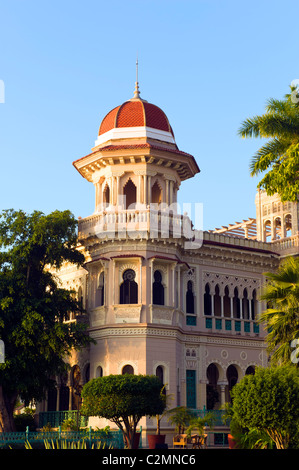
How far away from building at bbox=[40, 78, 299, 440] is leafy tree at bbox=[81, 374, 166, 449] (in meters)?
4.45

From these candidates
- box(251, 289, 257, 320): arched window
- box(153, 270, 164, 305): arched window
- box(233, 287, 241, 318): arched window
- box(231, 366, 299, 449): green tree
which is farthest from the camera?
box(251, 289, 257, 320): arched window

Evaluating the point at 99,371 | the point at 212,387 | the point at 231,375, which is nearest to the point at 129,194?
the point at 99,371

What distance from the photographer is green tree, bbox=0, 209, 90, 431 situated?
93.6ft

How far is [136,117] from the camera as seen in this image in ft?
113

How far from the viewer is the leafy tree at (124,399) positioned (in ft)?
80.1

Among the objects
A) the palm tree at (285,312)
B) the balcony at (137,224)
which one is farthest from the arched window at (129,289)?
the palm tree at (285,312)

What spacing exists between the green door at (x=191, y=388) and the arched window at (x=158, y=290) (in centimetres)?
387

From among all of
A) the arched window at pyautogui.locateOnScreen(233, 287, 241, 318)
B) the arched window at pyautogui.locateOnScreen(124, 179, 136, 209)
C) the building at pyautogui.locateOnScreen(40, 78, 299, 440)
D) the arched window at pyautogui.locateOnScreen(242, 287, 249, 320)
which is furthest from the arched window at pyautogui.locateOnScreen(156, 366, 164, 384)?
the arched window at pyautogui.locateOnScreen(124, 179, 136, 209)

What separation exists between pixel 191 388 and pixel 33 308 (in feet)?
28.6

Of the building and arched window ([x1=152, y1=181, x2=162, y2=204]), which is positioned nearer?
the building

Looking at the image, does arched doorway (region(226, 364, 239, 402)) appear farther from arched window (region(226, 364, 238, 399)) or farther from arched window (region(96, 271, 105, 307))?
arched window (region(96, 271, 105, 307))

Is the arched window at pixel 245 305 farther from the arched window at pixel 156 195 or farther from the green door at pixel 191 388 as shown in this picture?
the arched window at pixel 156 195
